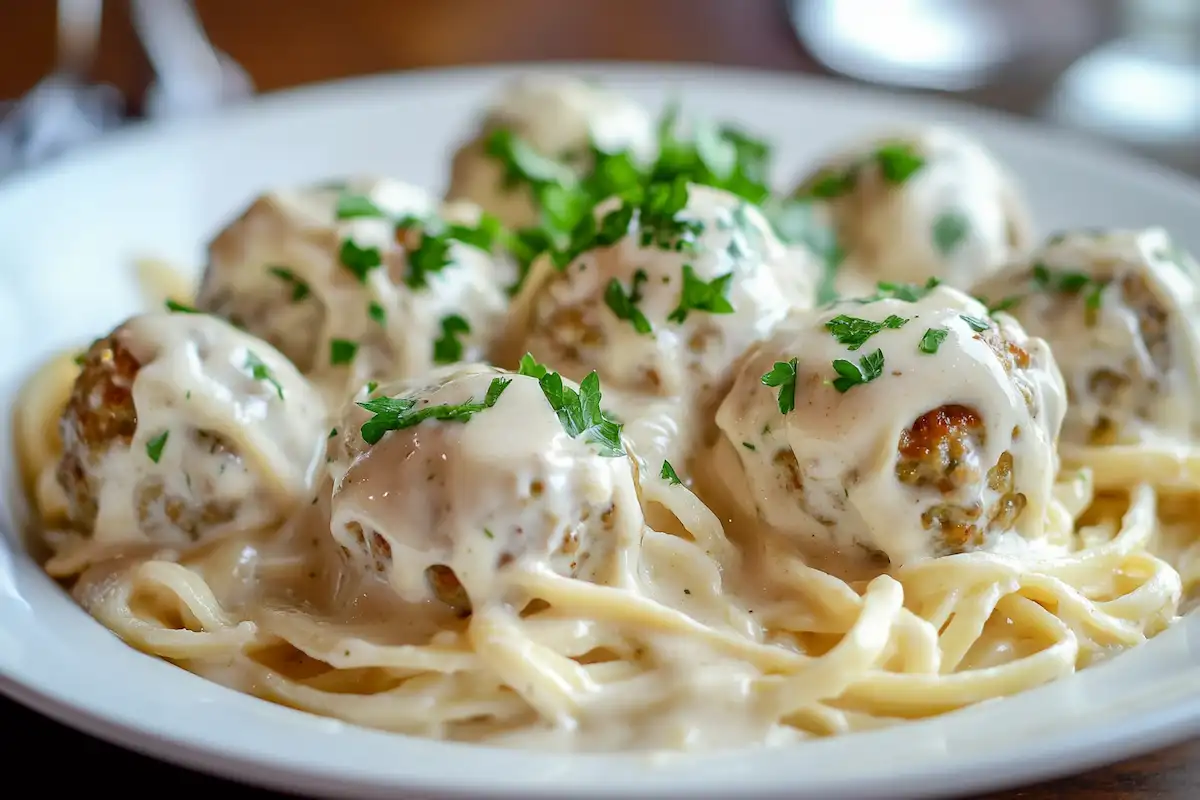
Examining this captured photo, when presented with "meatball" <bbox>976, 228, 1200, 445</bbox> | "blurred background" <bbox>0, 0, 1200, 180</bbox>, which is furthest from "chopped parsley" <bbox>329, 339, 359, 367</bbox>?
"blurred background" <bbox>0, 0, 1200, 180</bbox>

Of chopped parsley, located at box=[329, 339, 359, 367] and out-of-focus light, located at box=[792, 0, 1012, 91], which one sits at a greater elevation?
out-of-focus light, located at box=[792, 0, 1012, 91]

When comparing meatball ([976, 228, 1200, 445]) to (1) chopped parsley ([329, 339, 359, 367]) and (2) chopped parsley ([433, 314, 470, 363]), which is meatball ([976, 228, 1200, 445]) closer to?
(2) chopped parsley ([433, 314, 470, 363])

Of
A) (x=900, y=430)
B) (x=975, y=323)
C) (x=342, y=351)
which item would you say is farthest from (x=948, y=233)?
(x=342, y=351)

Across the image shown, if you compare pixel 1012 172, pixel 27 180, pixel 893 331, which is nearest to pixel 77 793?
pixel 893 331

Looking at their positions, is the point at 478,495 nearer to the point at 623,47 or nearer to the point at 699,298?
the point at 699,298

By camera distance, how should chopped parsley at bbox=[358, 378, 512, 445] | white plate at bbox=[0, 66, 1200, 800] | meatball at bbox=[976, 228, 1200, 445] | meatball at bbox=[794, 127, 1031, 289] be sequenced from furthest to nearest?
1. meatball at bbox=[794, 127, 1031, 289]
2. meatball at bbox=[976, 228, 1200, 445]
3. chopped parsley at bbox=[358, 378, 512, 445]
4. white plate at bbox=[0, 66, 1200, 800]

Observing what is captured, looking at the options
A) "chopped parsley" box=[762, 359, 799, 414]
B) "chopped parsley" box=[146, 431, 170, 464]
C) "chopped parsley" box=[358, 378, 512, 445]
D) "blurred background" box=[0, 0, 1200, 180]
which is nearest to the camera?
"chopped parsley" box=[358, 378, 512, 445]
